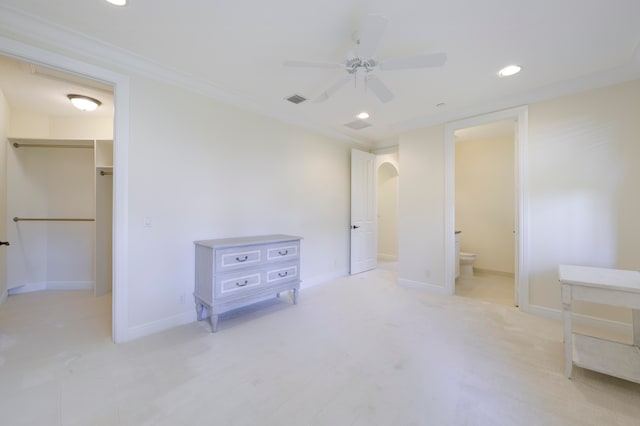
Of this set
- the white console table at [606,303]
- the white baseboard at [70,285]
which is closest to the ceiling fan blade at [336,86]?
the white console table at [606,303]

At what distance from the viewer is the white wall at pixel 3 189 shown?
3438mm

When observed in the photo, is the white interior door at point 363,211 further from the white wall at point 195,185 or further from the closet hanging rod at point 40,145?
the closet hanging rod at point 40,145

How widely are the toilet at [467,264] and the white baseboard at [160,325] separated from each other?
4.76 meters

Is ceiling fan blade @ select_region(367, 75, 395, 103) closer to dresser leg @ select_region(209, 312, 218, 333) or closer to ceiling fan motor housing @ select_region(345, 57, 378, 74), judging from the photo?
ceiling fan motor housing @ select_region(345, 57, 378, 74)

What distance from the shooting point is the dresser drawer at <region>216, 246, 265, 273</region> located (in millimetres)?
2754

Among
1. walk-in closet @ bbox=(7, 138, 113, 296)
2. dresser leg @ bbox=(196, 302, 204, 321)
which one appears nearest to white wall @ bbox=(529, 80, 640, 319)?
dresser leg @ bbox=(196, 302, 204, 321)

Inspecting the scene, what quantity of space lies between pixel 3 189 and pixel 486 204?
26.1ft

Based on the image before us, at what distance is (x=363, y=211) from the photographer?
17.4 ft

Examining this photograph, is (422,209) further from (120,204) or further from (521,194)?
(120,204)

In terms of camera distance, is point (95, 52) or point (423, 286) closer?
point (95, 52)

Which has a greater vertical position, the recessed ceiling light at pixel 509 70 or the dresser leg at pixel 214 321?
the recessed ceiling light at pixel 509 70

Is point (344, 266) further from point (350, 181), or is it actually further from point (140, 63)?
point (140, 63)

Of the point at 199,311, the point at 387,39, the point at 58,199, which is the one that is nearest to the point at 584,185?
the point at 387,39

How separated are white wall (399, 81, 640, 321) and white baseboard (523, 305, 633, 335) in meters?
0.05
